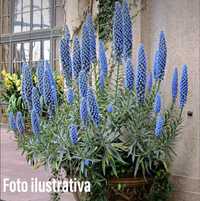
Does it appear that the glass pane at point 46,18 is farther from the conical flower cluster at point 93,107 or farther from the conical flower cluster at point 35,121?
the conical flower cluster at point 93,107

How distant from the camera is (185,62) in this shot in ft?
14.5

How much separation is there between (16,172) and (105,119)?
296 centimetres

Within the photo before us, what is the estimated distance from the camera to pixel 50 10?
1136 cm

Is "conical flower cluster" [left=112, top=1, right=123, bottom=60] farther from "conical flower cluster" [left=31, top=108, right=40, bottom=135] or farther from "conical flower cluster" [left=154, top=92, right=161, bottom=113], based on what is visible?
"conical flower cluster" [left=31, top=108, right=40, bottom=135]

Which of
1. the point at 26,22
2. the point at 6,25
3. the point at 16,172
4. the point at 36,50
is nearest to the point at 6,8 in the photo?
the point at 6,25

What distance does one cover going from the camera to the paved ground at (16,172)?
516cm

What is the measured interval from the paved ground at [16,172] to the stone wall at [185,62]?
1.38 m

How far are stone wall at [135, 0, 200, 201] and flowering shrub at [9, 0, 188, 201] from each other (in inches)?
10.3

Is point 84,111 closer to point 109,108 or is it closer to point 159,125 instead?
point 109,108

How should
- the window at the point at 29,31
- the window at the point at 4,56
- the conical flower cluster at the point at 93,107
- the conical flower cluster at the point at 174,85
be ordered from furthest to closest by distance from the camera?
the window at the point at 4,56, the window at the point at 29,31, the conical flower cluster at the point at 174,85, the conical flower cluster at the point at 93,107

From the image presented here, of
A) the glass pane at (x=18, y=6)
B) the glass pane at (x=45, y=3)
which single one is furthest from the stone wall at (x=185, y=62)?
the glass pane at (x=18, y=6)

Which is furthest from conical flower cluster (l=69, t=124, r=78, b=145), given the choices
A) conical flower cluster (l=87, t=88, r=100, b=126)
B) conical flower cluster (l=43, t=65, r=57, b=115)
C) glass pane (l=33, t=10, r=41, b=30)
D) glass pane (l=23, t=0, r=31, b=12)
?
glass pane (l=23, t=0, r=31, b=12)

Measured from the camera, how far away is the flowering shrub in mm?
3842

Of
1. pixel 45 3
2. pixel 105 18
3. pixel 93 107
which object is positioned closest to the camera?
pixel 93 107
